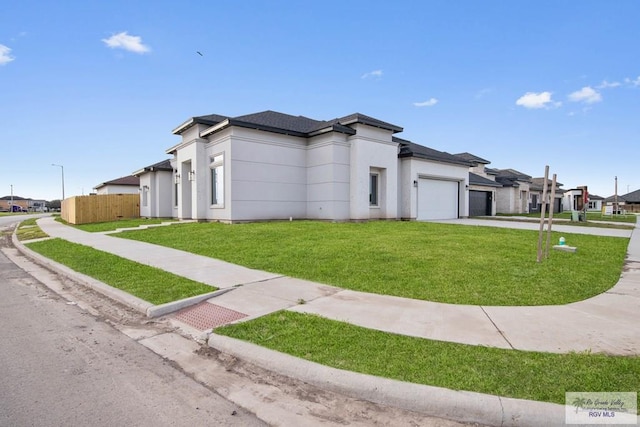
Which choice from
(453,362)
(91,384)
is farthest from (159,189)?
(453,362)

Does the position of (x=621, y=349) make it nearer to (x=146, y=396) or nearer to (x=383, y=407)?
(x=383, y=407)

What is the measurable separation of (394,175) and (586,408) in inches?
697

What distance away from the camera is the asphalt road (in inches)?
113

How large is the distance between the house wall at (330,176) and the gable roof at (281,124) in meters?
0.48

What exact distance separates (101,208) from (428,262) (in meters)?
28.4

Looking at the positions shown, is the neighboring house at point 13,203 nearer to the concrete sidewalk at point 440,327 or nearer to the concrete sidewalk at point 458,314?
the concrete sidewalk at point 458,314

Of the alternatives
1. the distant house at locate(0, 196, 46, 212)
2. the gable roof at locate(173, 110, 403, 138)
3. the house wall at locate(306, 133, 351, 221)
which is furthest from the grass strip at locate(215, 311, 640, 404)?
the distant house at locate(0, 196, 46, 212)

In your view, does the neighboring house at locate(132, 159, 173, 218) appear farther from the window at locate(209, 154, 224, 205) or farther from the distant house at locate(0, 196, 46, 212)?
the distant house at locate(0, 196, 46, 212)

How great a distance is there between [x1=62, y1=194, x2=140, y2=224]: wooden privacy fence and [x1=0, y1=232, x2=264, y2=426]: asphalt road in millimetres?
25208

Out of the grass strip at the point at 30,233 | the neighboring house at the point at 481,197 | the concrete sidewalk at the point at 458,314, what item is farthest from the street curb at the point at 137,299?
the neighboring house at the point at 481,197

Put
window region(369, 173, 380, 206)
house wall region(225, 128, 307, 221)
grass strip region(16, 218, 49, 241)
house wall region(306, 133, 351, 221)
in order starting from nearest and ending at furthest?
1. grass strip region(16, 218, 49, 241)
2. house wall region(225, 128, 307, 221)
3. house wall region(306, 133, 351, 221)
4. window region(369, 173, 380, 206)

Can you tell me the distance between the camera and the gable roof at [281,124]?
1734 centimetres

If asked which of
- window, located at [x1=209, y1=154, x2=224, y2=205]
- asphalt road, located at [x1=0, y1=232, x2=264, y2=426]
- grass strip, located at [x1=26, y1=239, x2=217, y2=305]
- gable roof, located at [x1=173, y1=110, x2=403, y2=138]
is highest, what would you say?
gable roof, located at [x1=173, y1=110, x2=403, y2=138]

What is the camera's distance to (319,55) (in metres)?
19.2
